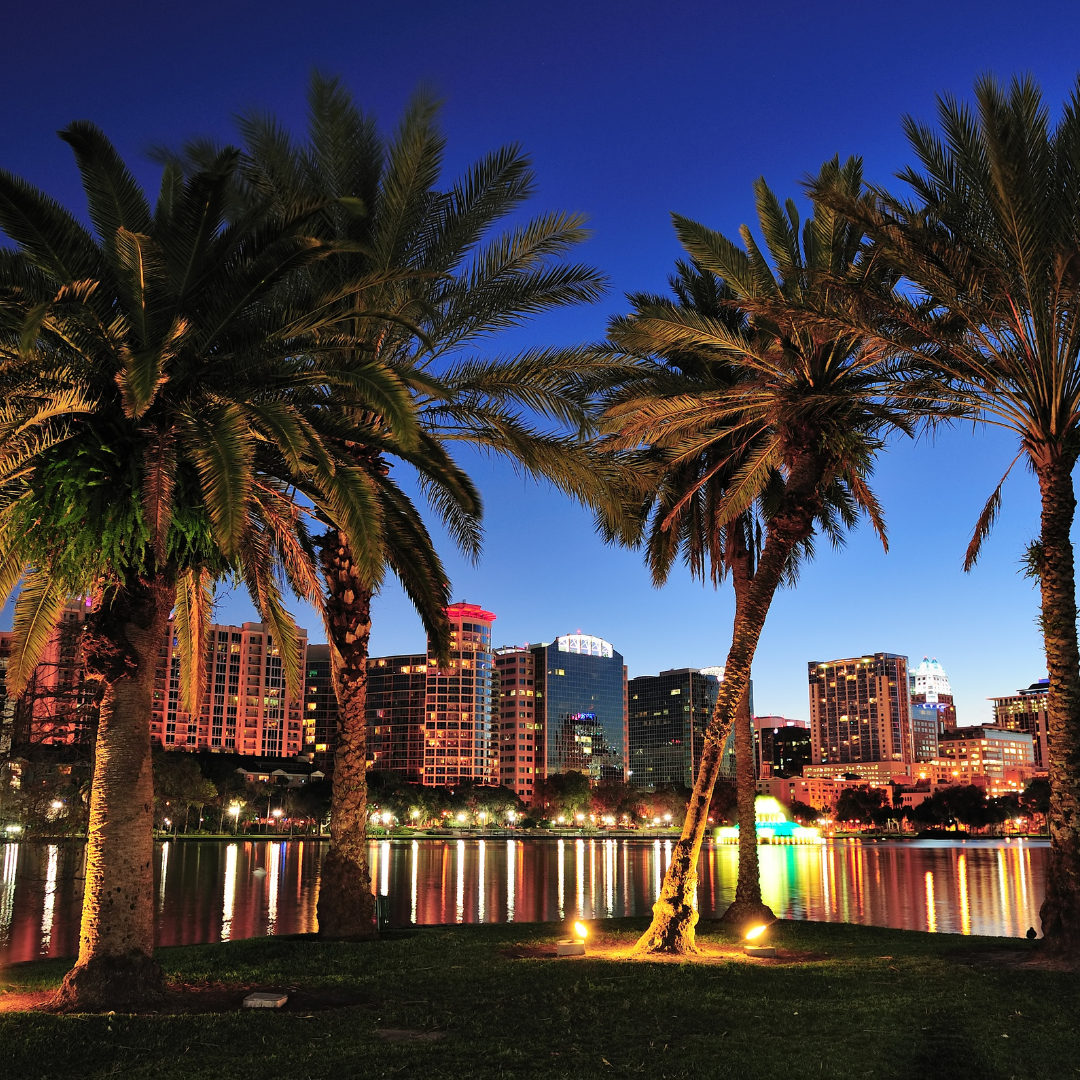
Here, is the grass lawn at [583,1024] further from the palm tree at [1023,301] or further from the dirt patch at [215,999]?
the palm tree at [1023,301]

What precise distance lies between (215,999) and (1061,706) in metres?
11.8

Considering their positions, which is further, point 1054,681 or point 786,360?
point 786,360

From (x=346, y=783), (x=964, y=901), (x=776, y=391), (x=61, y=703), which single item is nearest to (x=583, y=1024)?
(x=346, y=783)

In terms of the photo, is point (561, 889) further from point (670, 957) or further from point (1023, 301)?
point (1023, 301)

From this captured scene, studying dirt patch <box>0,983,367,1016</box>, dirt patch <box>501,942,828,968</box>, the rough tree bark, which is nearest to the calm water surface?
dirt patch <box>501,942,828,968</box>

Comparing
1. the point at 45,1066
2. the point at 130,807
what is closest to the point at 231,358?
the point at 130,807

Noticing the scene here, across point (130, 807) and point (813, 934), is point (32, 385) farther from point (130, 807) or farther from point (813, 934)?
point (813, 934)

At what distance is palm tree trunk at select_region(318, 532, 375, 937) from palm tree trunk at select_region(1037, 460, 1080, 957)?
1010 cm

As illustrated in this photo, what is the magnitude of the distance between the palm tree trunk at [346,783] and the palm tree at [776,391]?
15.3ft

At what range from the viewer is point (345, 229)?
15281 mm

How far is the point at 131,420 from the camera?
11484 millimetres

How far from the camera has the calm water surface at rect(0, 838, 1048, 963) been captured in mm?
27016

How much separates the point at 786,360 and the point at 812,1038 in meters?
11.3

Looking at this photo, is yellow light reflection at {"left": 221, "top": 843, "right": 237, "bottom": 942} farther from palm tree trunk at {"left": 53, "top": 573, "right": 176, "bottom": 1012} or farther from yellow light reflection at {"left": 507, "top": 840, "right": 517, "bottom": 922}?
palm tree trunk at {"left": 53, "top": 573, "right": 176, "bottom": 1012}
